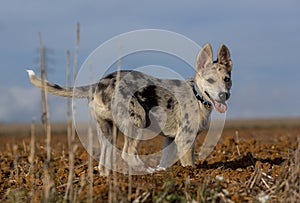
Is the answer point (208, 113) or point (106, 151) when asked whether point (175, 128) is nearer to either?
point (208, 113)

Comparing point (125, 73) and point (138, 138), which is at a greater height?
point (125, 73)

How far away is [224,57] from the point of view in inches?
383

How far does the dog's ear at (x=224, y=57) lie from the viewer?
9625mm

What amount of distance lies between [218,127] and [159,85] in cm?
139

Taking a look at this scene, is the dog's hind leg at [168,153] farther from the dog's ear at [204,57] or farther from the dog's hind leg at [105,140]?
the dog's ear at [204,57]

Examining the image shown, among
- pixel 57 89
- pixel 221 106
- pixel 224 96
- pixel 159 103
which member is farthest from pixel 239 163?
pixel 57 89

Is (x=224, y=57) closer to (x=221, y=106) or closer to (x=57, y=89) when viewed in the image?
(x=221, y=106)

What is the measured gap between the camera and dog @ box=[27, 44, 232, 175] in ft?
29.3

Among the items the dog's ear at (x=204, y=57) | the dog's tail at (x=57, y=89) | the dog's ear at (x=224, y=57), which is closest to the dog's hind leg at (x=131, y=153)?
the dog's tail at (x=57, y=89)

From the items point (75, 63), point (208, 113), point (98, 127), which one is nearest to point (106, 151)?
point (98, 127)

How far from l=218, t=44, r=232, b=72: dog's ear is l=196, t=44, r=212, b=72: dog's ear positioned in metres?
0.21

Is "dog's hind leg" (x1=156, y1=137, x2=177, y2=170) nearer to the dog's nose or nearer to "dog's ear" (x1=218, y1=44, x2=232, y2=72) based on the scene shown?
the dog's nose

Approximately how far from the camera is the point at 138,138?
9.09m

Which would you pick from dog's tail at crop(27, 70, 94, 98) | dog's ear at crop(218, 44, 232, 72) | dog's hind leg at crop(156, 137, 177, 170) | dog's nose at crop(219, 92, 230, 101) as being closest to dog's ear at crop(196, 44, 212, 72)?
dog's ear at crop(218, 44, 232, 72)
